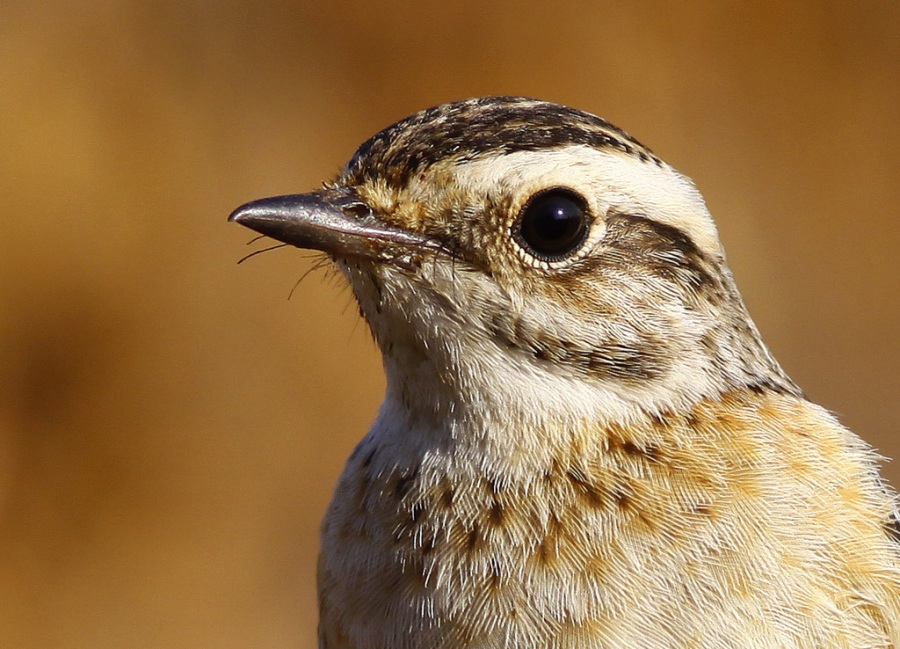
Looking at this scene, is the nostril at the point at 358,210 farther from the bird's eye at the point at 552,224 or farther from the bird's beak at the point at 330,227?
the bird's eye at the point at 552,224

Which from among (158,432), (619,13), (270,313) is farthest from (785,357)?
(158,432)

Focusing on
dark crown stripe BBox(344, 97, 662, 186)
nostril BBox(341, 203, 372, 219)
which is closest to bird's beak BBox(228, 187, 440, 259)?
nostril BBox(341, 203, 372, 219)

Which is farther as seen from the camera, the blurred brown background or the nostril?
the blurred brown background

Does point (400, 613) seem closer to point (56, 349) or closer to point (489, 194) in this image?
point (489, 194)

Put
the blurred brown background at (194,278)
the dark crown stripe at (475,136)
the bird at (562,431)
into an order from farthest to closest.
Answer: the blurred brown background at (194,278)
the dark crown stripe at (475,136)
the bird at (562,431)

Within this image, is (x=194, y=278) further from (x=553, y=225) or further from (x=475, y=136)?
(x=553, y=225)

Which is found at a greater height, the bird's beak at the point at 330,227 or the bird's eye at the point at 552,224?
the bird's eye at the point at 552,224

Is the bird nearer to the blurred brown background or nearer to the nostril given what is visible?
the nostril

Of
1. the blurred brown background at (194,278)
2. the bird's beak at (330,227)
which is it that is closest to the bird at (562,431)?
the bird's beak at (330,227)
